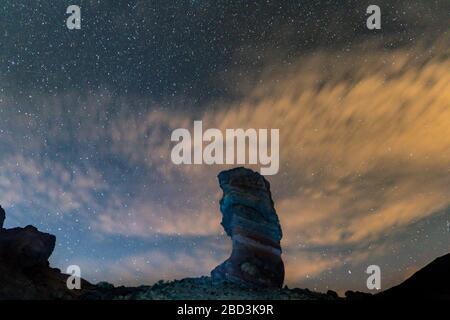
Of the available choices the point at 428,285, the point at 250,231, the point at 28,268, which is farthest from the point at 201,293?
the point at 428,285

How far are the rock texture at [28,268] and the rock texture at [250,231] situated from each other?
1460 centimetres

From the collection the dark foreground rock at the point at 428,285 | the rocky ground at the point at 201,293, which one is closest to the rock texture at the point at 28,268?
the rocky ground at the point at 201,293

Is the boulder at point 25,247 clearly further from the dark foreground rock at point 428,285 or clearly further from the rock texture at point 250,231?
the dark foreground rock at point 428,285

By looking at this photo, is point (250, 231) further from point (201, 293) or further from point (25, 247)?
point (25, 247)

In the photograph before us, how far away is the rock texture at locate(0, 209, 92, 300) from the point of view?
31391 mm

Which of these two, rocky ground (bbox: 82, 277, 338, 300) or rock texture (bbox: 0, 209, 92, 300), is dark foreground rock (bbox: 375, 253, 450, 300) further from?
rock texture (bbox: 0, 209, 92, 300)

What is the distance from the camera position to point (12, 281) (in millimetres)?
31469

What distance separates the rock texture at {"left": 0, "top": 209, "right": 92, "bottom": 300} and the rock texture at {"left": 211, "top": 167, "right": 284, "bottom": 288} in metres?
14.6

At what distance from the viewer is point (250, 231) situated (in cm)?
3756

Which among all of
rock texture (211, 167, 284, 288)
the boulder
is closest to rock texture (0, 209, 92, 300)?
the boulder

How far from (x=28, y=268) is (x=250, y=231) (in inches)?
825

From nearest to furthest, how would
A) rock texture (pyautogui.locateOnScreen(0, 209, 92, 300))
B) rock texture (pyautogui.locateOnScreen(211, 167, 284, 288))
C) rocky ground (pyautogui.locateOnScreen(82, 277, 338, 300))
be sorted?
rocky ground (pyautogui.locateOnScreen(82, 277, 338, 300)) → rock texture (pyautogui.locateOnScreen(0, 209, 92, 300)) → rock texture (pyautogui.locateOnScreen(211, 167, 284, 288))
